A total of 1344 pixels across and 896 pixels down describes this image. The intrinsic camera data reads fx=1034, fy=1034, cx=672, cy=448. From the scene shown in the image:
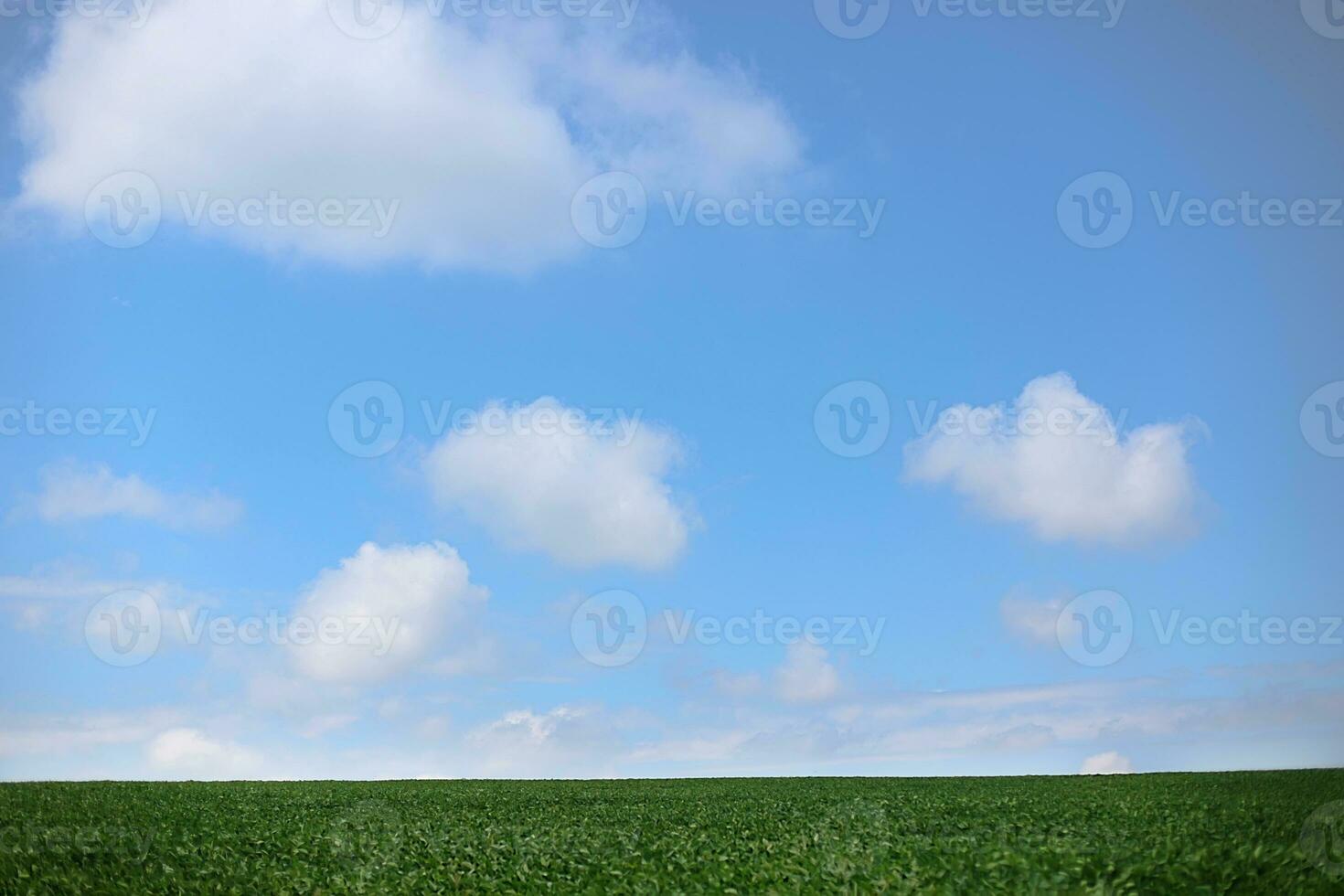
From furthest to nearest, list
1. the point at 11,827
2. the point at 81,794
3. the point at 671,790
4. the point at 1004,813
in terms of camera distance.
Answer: the point at 671,790
the point at 81,794
the point at 1004,813
the point at 11,827

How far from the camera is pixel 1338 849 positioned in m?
16.7

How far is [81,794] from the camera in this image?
4169 cm

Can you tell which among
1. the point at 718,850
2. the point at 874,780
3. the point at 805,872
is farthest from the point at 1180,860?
the point at 874,780

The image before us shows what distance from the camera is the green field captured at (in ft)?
51.8

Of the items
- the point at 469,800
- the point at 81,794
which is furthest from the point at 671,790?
the point at 81,794

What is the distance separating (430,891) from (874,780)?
39.8 meters

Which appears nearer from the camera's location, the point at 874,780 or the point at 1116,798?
the point at 1116,798

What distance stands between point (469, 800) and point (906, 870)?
26.9 meters

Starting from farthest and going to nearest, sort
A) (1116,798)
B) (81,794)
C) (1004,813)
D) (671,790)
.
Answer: (671,790) → (81,794) → (1116,798) → (1004,813)

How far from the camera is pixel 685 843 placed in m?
20.8

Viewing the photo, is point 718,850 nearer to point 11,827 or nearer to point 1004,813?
point 1004,813

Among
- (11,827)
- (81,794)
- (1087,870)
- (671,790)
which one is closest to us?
(1087,870)

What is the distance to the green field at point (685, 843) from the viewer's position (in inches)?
622

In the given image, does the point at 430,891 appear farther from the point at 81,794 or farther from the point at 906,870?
the point at 81,794
